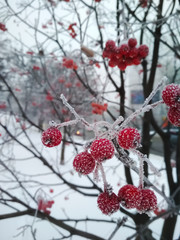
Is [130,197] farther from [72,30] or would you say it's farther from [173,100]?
[72,30]

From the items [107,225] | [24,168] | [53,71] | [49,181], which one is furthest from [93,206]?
[53,71]

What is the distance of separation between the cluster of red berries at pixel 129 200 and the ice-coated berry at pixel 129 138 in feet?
0.45

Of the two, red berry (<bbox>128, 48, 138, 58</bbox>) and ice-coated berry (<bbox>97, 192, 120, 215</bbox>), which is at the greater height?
red berry (<bbox>128, 48, 138, 58</bbox>)

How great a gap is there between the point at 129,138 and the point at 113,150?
0.14ft

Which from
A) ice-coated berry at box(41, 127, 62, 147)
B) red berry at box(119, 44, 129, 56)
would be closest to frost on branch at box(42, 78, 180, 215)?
ice-coated berry at box(41, 127, 62, 147)

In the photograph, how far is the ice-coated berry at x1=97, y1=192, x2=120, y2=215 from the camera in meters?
0.43

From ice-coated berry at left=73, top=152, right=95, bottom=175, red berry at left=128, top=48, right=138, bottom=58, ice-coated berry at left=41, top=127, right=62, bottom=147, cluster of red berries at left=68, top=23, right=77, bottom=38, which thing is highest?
cluster of red berries at left=68, top=23, right=77, bottom=38

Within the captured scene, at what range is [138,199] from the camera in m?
0.42

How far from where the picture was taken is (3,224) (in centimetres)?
166

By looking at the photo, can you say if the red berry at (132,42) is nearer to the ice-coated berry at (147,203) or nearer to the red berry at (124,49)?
the red berry at (124,49)

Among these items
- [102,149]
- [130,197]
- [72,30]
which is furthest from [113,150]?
[72,30]

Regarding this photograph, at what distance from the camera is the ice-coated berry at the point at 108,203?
43 cm

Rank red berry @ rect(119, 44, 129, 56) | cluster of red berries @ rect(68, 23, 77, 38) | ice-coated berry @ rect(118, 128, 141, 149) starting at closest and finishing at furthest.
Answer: ice-coated berry @ rect(118, 128, 141, 149) < red berry @ rect(119, 44, 129, 56) < cluster of red berries @ rect(68, 23, 77, 38)

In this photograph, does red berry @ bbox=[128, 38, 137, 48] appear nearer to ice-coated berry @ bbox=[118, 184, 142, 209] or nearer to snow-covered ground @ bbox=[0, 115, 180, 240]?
snow-covered ground @ bbox=[0, 115, 180, 240]
